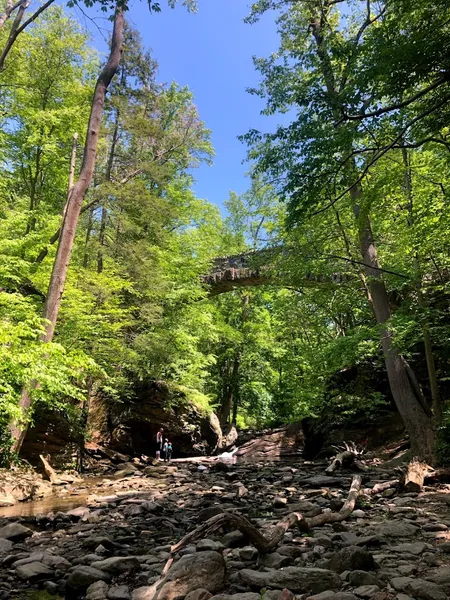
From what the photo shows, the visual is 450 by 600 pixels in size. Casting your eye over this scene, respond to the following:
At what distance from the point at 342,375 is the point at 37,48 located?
52.8 ft

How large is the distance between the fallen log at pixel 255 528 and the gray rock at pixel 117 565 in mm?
569

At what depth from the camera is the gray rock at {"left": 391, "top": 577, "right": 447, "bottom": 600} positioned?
2.88m

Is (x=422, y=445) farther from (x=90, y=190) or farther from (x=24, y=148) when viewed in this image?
(x=24, y=148)

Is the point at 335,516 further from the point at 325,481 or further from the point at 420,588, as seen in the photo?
the point at 325,481

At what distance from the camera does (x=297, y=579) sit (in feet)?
10.9

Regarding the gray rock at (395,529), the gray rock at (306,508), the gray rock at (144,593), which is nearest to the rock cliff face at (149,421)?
the gray rock at (306,508)

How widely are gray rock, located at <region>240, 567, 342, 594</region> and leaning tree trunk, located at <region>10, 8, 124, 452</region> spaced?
6.48 meters

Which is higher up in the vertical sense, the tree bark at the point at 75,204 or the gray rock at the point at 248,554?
the tree bark at the point at 75,204

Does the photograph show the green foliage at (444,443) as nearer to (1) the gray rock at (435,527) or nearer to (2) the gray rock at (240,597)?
(1) the gray rock at (435,527)

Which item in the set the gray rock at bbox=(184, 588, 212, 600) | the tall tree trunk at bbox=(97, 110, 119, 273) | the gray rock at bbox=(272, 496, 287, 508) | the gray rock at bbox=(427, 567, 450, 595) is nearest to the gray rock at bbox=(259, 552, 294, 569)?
the gray rock at bbox=(184, 588, 212, 600)

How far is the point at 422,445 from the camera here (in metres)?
9.09

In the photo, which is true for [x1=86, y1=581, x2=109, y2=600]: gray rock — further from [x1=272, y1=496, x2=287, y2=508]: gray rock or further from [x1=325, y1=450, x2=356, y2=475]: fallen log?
[x1=325, y1=450, x2=356, y2=475]: fallen log

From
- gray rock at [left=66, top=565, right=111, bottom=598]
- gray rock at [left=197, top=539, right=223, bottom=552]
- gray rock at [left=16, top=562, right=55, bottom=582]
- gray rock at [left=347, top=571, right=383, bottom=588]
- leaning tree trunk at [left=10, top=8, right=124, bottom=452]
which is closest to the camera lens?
gray rock at [left=347, top=571, right=383, bottom=588]

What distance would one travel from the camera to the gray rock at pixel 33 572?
411 centimetres
